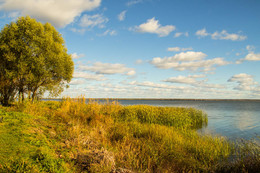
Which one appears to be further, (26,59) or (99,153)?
(26,59)

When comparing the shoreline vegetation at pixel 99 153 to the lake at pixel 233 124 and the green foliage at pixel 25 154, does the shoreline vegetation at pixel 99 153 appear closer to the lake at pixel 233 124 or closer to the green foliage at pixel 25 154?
the green foliage at pixel 25 154

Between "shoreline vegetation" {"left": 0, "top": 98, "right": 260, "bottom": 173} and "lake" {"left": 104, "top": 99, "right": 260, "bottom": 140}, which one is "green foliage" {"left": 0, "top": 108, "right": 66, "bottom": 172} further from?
"lake" {"left": 104, "top": 99, "right": 260, "bottom": 140}

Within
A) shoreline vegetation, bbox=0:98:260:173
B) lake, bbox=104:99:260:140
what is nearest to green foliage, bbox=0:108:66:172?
shoreline vegetation, bbox=0:98:260:173

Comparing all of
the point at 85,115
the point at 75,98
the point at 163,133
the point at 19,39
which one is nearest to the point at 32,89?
the point at 19,39

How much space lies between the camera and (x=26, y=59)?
18.5 m

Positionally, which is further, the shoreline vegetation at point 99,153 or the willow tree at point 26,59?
the willow tree at point 26,59

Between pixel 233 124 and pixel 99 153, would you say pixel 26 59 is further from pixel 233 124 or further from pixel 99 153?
pixel 233 124

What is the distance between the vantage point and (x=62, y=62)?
20.8 m


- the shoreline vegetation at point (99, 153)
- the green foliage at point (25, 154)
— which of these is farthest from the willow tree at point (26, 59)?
the green foliage at point (25, 154)

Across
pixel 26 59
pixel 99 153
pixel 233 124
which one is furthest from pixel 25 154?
pixel 233 124

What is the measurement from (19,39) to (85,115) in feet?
40.9

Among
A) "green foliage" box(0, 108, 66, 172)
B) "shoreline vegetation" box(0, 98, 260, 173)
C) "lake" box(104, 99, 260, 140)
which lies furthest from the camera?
"lake" box(104, 99, 260, 140)

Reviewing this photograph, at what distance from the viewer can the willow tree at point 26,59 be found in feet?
59.9

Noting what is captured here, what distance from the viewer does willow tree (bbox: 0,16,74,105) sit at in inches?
719
